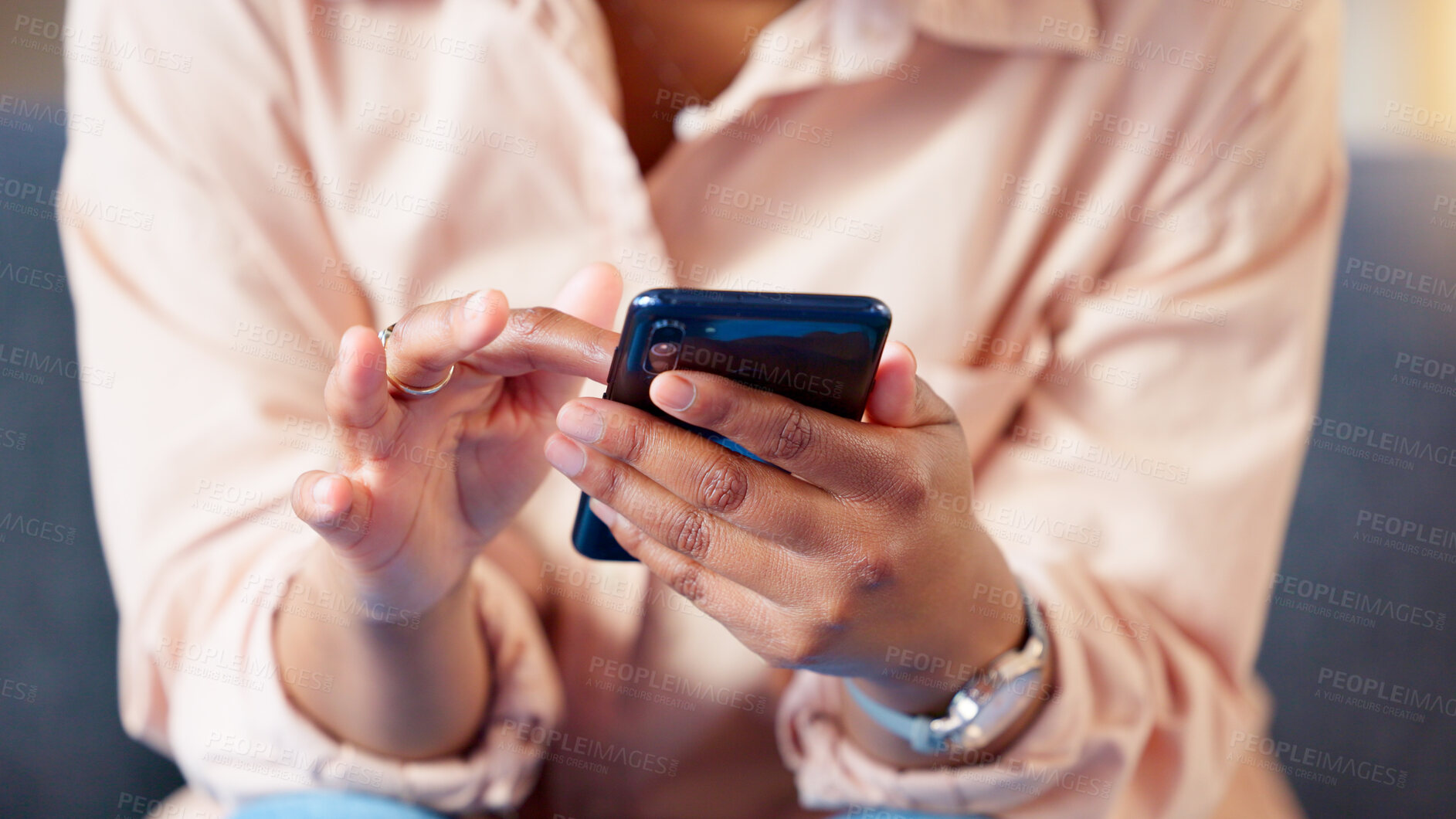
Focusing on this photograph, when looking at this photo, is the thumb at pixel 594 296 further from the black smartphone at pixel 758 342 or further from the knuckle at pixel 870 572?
the knuckle at pixel 870 572

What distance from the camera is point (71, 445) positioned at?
0.80 meters

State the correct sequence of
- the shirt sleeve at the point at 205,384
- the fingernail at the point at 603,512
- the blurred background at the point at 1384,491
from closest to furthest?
the fingernail at the point at 603,512
the shirt sleeve at the point at 205,384
the blurred background at the point at 1384,491

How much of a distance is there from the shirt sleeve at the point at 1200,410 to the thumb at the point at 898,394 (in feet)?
0.81

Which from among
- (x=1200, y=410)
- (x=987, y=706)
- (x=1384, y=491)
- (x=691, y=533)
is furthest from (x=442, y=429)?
(x=1384, y=491)

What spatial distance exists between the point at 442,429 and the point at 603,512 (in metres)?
0.10

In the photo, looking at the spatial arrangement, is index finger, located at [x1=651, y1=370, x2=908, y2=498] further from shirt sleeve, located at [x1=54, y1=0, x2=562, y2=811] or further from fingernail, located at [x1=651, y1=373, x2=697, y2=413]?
shirt sleeve, located at [x1=54, y1=0, x2=562, y2=811]

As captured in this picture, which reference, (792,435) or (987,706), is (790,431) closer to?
(792,435)

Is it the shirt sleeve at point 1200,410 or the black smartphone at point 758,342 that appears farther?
the shirt sleeve at point 1200,410

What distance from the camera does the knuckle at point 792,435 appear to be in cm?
41

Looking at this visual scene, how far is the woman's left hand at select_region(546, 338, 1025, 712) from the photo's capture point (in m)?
0.41

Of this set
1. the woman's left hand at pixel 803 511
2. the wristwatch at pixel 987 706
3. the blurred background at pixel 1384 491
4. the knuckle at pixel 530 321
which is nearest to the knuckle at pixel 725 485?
the woman's left hand at pixel 803 511

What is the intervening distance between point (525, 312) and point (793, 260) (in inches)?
13.4

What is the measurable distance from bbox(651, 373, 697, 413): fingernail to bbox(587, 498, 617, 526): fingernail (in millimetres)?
110

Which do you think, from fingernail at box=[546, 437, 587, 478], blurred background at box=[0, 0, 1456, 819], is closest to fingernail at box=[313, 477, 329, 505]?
fingernail at box=[546, 437, 587, 478]
